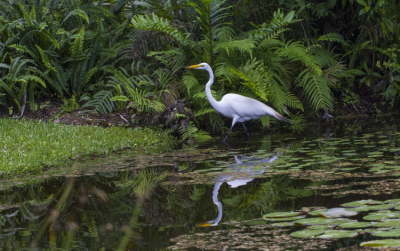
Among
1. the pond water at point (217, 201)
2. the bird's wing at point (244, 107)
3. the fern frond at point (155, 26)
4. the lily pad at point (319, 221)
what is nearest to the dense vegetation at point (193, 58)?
the fern frond at point (155, 26)

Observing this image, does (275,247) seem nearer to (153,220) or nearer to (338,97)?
(153,220)

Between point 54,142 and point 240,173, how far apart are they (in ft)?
9.00

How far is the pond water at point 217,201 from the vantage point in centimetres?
254

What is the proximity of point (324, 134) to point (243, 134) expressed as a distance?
1.44 metres

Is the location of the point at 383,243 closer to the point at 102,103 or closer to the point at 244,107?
the point at 244,107

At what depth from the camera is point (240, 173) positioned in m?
4.37

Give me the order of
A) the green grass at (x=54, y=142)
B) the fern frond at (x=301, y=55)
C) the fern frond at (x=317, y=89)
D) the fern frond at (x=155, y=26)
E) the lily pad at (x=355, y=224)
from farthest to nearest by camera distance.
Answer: the fern frond at (x=317, y=89) → the fern frond at (x=301, y=55) → the fern frond at (x=155, y=26) → the green grass at (x=54, y=142) → the lily pad at (x=355, y=224)

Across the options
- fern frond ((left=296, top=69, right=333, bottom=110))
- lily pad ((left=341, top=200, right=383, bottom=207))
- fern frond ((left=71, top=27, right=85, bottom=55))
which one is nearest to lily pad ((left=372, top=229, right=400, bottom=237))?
lily pad ((left=341, top=200, right=383, bottom=207))

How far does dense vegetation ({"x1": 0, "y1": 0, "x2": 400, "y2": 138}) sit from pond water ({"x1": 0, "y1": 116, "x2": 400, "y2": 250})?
2.08 meters

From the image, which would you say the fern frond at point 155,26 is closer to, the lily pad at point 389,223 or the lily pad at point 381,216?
the lily pad at point 381,216

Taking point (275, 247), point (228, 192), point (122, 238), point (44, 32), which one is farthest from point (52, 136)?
point (275, 247)

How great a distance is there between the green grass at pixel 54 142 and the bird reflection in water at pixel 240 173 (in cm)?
186

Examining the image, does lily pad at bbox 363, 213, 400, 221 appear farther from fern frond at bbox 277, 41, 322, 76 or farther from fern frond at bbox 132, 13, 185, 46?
fern frond at bbox 132, 13, 185, 46

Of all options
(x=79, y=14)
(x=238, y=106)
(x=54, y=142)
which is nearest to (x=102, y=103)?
(x=79, y=14)
